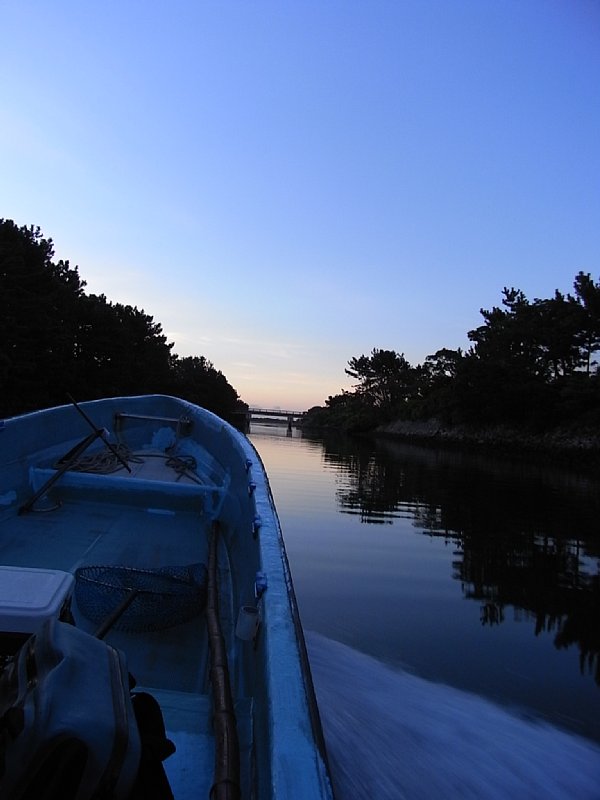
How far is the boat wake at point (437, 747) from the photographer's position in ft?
9.13

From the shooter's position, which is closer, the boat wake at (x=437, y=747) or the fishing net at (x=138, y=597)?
the fishing net at (x=138, y=597)

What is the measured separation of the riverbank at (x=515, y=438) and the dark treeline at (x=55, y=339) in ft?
80.0

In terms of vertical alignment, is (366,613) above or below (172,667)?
below

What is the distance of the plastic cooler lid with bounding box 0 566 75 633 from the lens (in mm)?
1347

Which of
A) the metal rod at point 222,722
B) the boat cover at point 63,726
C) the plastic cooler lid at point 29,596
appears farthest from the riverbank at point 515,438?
the boat cover at point 63,726

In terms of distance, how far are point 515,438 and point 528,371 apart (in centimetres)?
522

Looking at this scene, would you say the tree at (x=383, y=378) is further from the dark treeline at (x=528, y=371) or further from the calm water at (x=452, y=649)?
the calm water at (x=452, y=649)

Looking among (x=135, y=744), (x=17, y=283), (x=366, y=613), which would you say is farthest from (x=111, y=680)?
(x=17, y=283)

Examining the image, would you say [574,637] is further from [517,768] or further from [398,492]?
[398,492]

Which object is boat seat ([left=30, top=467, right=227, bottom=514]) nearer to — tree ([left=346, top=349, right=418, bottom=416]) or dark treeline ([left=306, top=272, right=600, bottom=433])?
dark treeline ([left=306, top=272, right=600, bottom=433])

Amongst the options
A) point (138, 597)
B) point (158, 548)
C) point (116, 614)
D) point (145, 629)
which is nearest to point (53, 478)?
point (158, 548)

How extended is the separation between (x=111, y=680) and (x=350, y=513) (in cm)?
852

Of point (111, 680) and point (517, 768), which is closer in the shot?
point (111, 680)

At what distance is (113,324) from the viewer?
1500 inches
